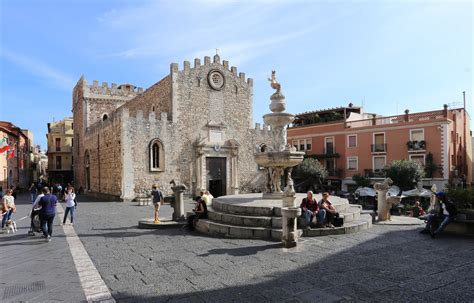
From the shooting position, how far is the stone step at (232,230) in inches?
336

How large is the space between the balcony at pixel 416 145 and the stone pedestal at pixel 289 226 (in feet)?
85.6

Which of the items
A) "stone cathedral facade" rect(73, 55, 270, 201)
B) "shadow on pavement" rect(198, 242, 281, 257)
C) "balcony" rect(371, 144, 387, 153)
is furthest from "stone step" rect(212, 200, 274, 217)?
"balcony" rect(371, 144, 387, 153)

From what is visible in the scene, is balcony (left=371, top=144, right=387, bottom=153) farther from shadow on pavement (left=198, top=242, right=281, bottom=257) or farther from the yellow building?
the yellow building

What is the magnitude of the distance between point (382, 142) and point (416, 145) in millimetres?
3141

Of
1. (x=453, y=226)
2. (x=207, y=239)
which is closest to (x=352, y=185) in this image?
(x=453, y=226)

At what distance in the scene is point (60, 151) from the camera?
4925 centimetres

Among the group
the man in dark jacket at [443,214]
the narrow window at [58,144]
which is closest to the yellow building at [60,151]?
the narrow window at [58,144]

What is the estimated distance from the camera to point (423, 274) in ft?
18.2

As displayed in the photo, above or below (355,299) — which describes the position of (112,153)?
above

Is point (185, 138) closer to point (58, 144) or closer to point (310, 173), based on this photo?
point (310, 173)

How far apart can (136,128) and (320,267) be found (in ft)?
58.0

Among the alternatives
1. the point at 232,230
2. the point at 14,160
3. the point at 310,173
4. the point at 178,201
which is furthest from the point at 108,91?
the point at 232,230

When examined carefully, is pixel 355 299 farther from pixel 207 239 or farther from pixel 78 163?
pixel 78 163

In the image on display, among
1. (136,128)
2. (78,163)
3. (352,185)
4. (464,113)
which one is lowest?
(352,185)
